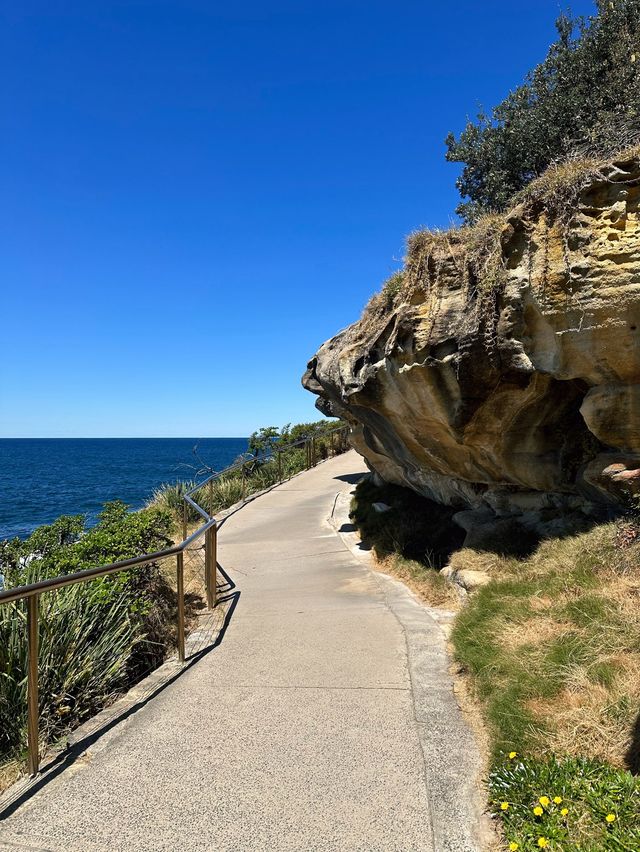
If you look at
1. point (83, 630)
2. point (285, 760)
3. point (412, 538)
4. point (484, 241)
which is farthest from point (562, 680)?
point (412, 538)

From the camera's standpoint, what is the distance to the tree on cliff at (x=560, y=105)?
9195 millimetres

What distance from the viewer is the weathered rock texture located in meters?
4.92

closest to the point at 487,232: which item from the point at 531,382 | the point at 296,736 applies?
the point at 531,382

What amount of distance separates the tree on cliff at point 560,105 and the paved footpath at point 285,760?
26.4 feet

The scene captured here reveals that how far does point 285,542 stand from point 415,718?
7.28 meters

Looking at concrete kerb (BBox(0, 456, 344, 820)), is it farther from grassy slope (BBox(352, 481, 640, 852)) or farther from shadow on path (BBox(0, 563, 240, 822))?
grassy slope (BBox(352, 481, 640, 852))

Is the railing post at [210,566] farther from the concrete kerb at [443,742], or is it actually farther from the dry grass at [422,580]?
the dry grass at [422,580]

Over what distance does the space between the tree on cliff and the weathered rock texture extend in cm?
377

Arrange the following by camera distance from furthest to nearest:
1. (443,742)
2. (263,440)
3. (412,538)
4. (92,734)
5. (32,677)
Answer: (263,440) → (412,538) → (92,734) → (443,742) → (32,677)

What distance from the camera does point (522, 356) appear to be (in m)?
5.79

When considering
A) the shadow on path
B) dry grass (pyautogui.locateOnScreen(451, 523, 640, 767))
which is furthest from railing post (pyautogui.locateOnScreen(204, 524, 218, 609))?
dry grass (pyautogui.locateOnScreen(451, 523, 640, 767))

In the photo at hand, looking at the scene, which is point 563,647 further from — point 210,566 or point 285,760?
point 210,566

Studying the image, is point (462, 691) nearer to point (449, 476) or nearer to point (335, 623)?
point (335, 623)

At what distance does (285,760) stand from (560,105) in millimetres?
11245
